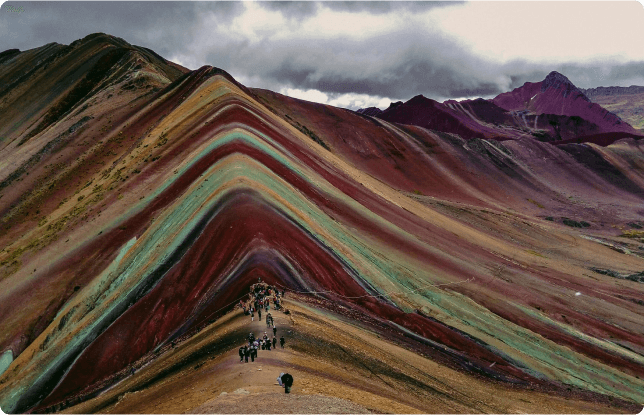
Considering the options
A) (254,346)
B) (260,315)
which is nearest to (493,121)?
(260,315)

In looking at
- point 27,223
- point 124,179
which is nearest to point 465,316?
point 124,179

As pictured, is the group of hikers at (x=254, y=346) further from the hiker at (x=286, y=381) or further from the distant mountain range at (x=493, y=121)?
the distant mountain range at (x=493, y=121)

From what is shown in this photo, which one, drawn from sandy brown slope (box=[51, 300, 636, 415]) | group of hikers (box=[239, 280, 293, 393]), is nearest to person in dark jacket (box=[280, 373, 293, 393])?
group of hikers (box=[239, 280, 293, 393])

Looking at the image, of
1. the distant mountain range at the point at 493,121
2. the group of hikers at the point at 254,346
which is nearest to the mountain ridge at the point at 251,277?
the group of hikers at the point at 254,346

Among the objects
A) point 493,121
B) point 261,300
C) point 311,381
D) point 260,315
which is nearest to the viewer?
point 311,381

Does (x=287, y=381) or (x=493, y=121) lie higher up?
(x=493, y=121)

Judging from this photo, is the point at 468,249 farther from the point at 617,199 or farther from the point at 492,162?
the point at 617,199

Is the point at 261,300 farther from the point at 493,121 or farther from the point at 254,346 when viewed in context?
the point at 493,121

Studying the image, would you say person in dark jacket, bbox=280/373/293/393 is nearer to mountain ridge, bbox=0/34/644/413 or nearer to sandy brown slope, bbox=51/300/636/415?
sandy brown slope, bbox=51/300/636/415
